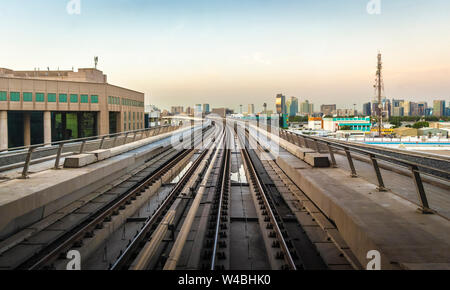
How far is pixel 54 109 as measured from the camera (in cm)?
4200

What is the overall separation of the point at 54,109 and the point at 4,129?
659cm

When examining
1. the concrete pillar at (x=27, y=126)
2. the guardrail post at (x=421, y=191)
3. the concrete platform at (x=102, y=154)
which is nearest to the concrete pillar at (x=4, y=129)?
the concrete pillar at (x=27, y=126)

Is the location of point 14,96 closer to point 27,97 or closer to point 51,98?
point 27,97

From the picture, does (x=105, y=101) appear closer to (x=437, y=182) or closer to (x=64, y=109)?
(x=64, y=109)

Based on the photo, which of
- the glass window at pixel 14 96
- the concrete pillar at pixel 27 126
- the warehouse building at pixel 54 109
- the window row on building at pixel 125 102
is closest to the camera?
the glass window at pixel 14 96

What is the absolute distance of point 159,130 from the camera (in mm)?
25547

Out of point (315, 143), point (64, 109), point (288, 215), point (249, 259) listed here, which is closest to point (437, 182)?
point (288, 215)

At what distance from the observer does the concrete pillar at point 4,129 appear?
36125 mm

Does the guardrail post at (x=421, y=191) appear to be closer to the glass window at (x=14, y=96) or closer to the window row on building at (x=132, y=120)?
the glass window at (x=14, y=96)

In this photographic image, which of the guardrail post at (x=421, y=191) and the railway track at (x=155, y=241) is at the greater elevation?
the guardrail post at (x=421, y=191)

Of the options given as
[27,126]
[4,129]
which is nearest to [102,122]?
[27,126]

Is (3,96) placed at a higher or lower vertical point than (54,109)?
higher

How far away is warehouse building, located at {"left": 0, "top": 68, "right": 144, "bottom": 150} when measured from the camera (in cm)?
3809

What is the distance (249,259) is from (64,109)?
43.8 m
